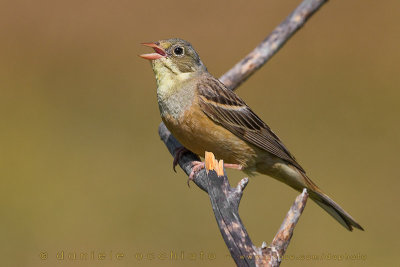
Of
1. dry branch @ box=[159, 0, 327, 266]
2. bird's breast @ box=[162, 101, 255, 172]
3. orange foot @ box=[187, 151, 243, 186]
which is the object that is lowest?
dry branch @ box=[159, 0, 327, 266]

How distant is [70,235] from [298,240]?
2.12m

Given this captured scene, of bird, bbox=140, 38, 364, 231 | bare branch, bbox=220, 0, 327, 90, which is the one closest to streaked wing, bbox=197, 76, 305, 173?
bird, bbox=140, 38, 364, 231

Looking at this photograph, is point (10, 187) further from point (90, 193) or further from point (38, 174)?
point (90, 193)

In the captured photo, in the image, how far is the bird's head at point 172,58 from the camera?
4738mm

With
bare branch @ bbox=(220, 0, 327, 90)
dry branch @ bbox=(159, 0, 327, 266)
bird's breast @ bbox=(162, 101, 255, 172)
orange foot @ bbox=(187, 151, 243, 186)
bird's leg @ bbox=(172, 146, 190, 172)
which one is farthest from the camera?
bare branch @ bbox=(220, 0, 327, 90)

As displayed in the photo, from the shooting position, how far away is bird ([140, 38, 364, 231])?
4480mm

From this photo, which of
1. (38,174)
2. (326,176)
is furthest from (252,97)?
(38,174)

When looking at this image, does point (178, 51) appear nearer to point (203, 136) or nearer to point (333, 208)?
point (203, 136)

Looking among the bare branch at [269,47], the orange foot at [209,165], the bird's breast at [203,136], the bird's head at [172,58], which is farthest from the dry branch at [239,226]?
the bare branch at [269,47]

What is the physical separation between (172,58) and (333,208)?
1.53 meters

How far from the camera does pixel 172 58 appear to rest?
4.78 metres

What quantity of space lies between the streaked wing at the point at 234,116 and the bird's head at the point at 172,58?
0.16 metres

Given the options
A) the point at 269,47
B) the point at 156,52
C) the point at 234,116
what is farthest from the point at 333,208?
the point at 156,52

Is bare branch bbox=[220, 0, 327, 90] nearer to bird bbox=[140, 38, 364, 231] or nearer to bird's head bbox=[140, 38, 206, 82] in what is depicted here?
bird bbox=[140, 38, 364, 231]
